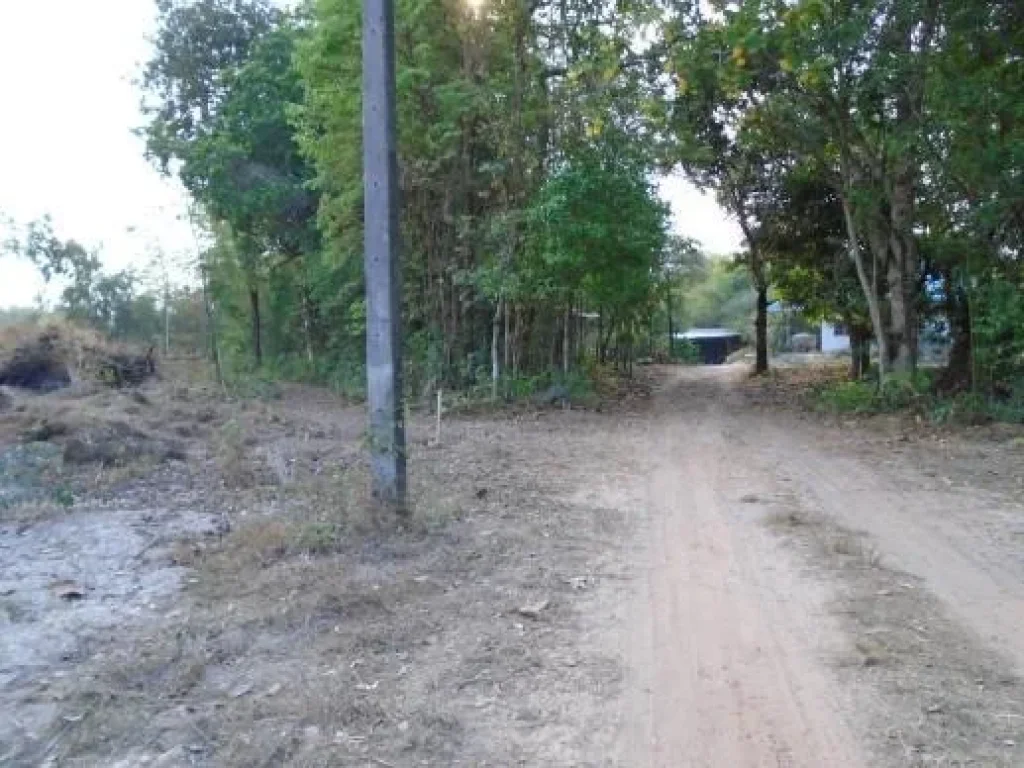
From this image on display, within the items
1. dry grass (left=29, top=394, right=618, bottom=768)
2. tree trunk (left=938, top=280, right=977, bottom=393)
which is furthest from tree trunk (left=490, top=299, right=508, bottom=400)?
dry grass (left=29, top=394, right=618, bottom=768)

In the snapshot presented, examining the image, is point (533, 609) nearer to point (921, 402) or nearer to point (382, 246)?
point (382, 246)

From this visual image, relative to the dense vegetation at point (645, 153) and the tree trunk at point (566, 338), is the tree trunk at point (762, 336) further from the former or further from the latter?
the tree trunk at point (566, 338)

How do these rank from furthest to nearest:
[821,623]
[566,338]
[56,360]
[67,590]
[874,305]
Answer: [56,360]
[566,338]
[874,305]
[67,590]
[821,623]

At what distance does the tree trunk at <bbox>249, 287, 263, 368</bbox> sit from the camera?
30219 mm

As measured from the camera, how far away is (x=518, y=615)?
5395 mm

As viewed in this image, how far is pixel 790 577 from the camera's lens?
19.8ft

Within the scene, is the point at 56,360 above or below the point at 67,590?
above

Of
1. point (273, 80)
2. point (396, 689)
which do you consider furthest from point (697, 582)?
point (273, 80)

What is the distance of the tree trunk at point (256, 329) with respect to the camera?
3022 cm

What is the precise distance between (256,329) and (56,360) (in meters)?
10.4

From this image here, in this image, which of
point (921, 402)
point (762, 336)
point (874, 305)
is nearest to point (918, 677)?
point (921, 402)

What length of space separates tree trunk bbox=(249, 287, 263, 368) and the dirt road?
2252 centimetres

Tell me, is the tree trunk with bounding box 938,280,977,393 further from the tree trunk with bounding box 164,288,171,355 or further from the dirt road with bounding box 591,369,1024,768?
the tree trunk with bounding box 164,288,171,355

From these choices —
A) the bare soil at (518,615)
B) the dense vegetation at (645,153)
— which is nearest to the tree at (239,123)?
the dense vegetation at (645,153)
